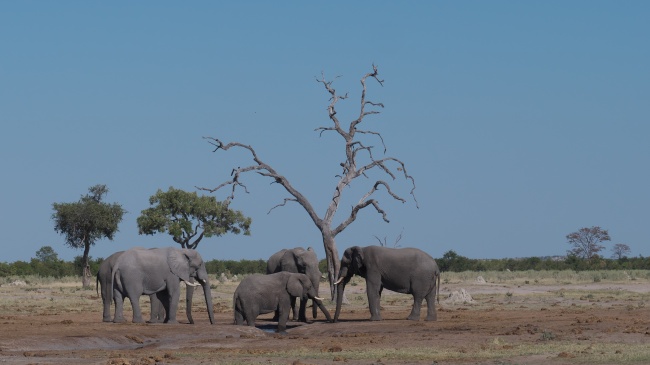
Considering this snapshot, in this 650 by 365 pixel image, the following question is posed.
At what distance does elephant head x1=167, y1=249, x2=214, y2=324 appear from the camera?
32.3 meters

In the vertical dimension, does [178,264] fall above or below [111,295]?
above

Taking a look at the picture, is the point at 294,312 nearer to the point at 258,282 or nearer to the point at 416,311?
the point at 258,282

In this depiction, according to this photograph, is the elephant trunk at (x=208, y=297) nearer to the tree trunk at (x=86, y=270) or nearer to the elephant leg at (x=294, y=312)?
the elephant leg at (x=294, y=312)

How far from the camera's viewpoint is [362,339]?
88.5 ft

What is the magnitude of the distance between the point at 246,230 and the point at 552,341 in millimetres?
59251

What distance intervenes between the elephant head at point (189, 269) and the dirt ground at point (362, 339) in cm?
144

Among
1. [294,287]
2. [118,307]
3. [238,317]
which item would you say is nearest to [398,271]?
[294,287]

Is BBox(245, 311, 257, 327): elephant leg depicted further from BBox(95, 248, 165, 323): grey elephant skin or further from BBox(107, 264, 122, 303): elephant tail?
BBox(107, 264, 122, 303): elephant tail

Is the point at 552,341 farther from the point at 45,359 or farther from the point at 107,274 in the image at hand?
the point at 107,274

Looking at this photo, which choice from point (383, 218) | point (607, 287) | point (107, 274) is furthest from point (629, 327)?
point (607, 287)

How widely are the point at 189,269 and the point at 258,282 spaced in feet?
8.25

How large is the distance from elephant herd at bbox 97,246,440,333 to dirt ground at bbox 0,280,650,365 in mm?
721

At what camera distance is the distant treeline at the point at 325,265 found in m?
84.9

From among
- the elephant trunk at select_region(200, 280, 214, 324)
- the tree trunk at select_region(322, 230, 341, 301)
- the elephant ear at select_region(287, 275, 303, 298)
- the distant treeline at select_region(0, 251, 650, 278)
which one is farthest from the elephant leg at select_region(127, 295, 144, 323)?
the distant treeline at select_region(0, 251, 650, 278)
